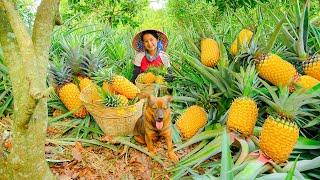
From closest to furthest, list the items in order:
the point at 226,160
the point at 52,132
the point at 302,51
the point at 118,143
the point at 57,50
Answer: the point at 226,160 → the point at 302,51 → the point at 118,143 → the point at 52,132 → the point at 57,50

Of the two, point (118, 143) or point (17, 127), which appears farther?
point (118, 143)

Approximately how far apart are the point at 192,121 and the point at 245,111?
508 mm

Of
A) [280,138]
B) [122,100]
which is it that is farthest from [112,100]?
[280,138]

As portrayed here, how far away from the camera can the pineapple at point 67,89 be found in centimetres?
367

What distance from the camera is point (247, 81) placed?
9.19ft

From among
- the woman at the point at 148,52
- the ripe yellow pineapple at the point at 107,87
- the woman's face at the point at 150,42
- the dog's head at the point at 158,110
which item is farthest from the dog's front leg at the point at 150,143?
the woman's face at the point at 150,42

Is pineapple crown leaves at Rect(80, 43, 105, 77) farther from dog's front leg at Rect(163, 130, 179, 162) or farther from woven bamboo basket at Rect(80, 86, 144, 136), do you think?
dog's front leg at Rect(163, 130, 179, 162)

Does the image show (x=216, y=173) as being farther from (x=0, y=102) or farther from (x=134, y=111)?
(x=0, y=102)

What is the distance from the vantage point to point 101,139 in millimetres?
3379

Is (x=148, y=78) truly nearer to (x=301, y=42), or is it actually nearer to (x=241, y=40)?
(x=241, y=40)

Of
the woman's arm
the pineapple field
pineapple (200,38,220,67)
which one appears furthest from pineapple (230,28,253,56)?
the woman's arm

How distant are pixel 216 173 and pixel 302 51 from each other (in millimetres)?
1109

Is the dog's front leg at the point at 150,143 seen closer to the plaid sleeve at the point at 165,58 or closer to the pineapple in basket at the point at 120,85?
the pineapple in basket at the point at 120,85

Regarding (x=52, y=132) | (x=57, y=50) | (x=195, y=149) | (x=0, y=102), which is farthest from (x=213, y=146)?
(x=57, y=50)
